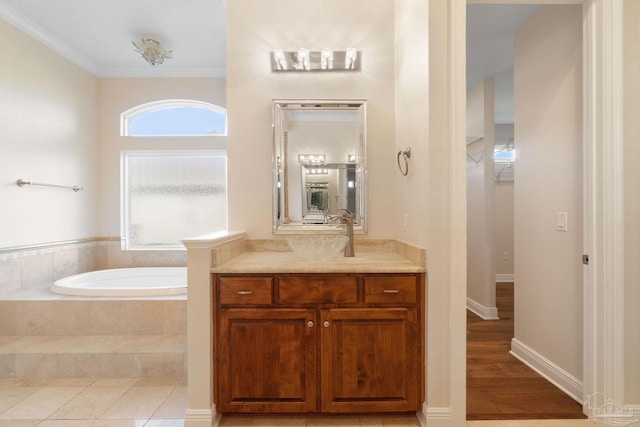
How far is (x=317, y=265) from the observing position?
1752 mm

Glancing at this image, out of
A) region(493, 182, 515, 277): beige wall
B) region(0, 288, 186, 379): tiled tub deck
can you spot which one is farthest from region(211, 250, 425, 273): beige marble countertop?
region(493, 182, 515, 277): beige wall

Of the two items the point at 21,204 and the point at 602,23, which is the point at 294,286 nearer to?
the point at 602,23

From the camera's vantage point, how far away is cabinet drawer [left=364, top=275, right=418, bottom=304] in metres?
1.71

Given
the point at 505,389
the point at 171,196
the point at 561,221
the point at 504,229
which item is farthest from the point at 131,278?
the point at 504,229

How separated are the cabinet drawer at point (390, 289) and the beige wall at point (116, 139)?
280 cm

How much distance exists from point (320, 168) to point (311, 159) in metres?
0.10

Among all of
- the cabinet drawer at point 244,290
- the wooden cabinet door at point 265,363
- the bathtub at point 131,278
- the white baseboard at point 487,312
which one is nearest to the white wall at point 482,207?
the white baseboard at point 487,312

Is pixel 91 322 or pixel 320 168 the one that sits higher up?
pixel 320 168

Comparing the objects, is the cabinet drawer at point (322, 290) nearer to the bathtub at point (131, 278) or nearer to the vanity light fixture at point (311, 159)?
the vanity light fixture at point (311, 159)

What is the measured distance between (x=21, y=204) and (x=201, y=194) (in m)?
1.61

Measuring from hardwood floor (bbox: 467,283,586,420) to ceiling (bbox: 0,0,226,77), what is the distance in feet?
11.7

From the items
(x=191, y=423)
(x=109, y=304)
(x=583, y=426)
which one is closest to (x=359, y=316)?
(x=191, y=423)

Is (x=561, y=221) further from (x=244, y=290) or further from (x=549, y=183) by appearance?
(x=244, y=290)

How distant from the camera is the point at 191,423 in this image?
1654 mm
